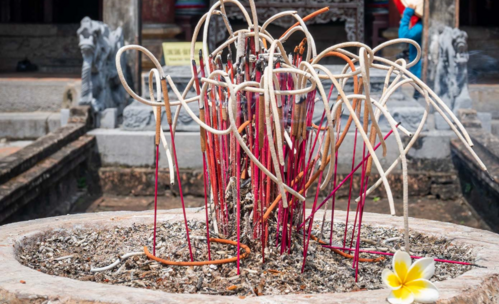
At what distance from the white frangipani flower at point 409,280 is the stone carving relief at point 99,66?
4567 millimetres

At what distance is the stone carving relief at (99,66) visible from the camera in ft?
18.6

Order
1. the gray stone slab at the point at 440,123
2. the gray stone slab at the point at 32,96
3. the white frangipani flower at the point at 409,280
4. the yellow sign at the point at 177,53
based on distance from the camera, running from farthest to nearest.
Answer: the gray stone slab at the point at 32,96 < the yellow sign at the point at 177,53 < the gray stone slab at the point at 440,123 < the white frangipani flower at the point at 409,280

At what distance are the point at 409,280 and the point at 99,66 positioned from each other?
4.82m

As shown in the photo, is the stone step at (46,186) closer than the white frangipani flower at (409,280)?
No

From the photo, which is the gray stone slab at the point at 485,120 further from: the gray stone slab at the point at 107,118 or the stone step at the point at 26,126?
the stone step at the point at 26,126

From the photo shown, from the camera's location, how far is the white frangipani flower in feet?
4.62

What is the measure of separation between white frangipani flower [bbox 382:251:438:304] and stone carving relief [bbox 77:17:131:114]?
4.57m

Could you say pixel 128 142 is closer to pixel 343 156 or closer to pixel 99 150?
pixel 99 150

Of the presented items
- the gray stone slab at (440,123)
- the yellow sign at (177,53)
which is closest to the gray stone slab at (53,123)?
the yellow sign at (177,53)

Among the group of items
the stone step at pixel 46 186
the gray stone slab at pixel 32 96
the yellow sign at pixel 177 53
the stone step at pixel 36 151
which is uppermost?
the yellow sign at pixel 177 53

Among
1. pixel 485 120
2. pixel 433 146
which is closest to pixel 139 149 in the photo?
pixel 433 146

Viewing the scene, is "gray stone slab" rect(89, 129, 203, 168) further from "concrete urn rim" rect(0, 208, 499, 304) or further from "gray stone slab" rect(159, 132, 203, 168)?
"concrete urn rim" rect(0, 208, 499, 304)

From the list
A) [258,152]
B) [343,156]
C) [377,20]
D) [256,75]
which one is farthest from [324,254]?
[377,20]

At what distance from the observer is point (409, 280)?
1460mm
